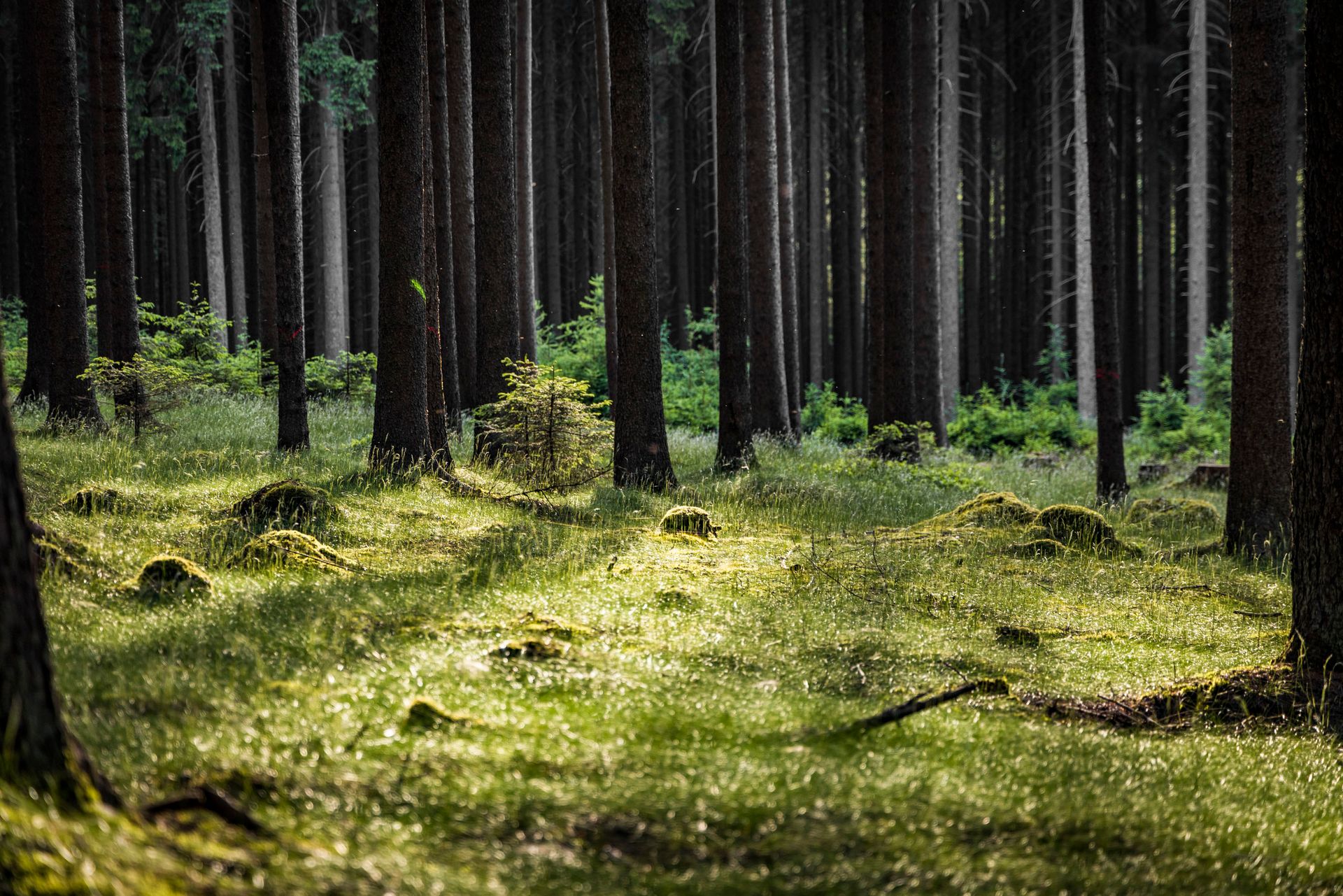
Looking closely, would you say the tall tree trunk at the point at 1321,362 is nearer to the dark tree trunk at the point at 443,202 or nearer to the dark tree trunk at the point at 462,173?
the dark tree trunk at the point at 443,202

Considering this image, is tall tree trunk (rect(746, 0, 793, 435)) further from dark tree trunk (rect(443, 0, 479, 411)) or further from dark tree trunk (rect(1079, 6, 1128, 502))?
dark tree trunk (rect(1079, 6, 1128, 502))

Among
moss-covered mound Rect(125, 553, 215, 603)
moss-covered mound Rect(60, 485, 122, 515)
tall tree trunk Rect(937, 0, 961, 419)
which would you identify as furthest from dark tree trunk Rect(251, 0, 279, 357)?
tall tree trunk Rect(937, 0, 961, 419)

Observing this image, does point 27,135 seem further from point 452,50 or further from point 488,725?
point 488,725

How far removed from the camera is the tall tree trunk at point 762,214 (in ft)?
49.8

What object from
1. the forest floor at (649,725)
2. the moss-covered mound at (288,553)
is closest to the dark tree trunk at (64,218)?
the forest floor at (649,725)

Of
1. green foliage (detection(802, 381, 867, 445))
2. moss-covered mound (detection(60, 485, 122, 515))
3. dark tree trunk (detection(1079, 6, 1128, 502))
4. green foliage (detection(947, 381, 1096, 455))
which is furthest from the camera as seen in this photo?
green foliage (detection(802, 381, 867, 445))

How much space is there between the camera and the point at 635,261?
11570 mm

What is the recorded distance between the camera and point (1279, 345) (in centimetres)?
919

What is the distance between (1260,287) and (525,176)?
14.5 meters

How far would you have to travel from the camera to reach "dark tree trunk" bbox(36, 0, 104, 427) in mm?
11898

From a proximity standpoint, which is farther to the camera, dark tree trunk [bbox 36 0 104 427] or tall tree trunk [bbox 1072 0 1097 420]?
tall tree trunk [bbox 1072 0 1097 420]

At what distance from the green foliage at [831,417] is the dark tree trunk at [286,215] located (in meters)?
12.6

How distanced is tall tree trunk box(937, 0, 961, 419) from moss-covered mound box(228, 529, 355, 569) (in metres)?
17.2

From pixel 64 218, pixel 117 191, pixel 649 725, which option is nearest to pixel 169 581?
pixel 649 725
